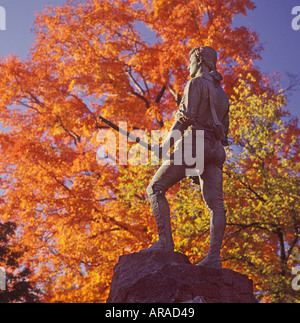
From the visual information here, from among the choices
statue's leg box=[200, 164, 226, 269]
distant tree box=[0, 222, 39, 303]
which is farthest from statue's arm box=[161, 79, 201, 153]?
distant tree box=[0, 222, 39, 303]

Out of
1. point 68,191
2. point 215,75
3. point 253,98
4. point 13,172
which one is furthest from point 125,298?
point 13,172

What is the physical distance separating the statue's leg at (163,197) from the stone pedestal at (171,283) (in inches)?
12.4

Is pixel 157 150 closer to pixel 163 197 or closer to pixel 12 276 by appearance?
pixel 163 197

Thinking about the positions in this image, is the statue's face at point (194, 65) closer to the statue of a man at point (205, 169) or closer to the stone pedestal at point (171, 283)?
the statue of a man at point (205, 169)

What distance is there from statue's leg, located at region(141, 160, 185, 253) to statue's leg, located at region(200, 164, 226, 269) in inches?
14.4

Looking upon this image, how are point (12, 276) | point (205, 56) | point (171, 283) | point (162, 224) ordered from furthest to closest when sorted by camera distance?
point (12, 276), point (205, 56), point (162, 224), point (171, 283)

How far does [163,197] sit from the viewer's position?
17.1 ft

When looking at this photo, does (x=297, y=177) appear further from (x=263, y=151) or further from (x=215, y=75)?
(x=215, y=75)

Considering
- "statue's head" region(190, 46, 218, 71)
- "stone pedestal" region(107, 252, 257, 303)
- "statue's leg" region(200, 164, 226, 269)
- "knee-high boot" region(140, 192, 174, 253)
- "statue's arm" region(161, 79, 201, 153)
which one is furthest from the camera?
"statue's head" region(190, 46, 218, 71)

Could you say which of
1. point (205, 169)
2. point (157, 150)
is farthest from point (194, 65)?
point (205, 169)

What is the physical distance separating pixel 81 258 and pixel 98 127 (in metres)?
6.55

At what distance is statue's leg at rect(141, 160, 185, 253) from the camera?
16.6 ft

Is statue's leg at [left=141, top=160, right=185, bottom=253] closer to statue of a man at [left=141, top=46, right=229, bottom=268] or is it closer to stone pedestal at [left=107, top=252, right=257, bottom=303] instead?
statue of a man at [left=141, top=46, right=229, bottom=268]

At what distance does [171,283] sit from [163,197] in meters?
1.21
